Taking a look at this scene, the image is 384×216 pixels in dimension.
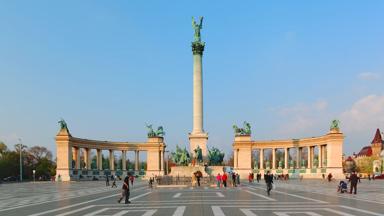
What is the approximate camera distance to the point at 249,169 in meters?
111

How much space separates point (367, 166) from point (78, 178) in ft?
394

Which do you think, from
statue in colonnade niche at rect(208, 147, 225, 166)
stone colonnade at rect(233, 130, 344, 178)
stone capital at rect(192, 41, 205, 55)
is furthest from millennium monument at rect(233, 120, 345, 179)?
stone capital at rect(192, 41, 205, 55)

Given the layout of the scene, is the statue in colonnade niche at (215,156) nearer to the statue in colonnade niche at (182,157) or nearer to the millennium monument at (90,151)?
the statue in colonnade niche at (182,157)

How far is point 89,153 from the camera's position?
104938mm

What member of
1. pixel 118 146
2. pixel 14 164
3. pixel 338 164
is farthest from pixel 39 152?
pixel 338 164

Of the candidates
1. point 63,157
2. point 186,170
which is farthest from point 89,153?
point 186,170

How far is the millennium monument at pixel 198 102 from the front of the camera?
76.9 metres

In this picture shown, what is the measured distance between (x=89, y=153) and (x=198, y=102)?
3708cm

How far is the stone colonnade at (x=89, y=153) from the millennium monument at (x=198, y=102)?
2855 centimetres

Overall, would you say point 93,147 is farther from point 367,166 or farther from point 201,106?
point 367,166

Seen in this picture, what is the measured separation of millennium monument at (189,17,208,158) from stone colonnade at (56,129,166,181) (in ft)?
93.7

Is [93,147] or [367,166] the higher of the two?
[93,147]

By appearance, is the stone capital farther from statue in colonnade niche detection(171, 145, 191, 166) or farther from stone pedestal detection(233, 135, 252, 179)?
stone pedestal detection(233, 135, 252, 179)

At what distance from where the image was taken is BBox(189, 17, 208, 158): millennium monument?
76875mm
